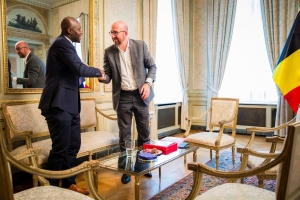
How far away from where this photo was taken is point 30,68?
6.85ft

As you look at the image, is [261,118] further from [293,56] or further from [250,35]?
[293,56]

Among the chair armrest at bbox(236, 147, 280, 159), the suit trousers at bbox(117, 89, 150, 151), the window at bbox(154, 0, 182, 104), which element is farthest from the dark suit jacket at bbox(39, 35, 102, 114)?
the window at bbox(154, 0, 182, 104)

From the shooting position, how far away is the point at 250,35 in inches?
147

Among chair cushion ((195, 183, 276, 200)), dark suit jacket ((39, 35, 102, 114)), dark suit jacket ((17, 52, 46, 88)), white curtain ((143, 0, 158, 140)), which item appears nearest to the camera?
chair cushion ((195, 183, 276, 200))

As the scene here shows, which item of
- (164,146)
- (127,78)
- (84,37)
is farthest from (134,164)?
(84,37)

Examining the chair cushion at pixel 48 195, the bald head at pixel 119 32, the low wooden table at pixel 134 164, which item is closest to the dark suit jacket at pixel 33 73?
the bald head at pixel 119 32

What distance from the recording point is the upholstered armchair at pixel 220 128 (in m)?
2.14

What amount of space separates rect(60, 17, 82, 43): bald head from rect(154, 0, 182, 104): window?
1932mm

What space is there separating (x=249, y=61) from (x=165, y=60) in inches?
48.6

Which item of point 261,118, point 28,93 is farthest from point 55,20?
point 261,118

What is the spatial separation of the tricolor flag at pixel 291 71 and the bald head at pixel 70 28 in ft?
5.00

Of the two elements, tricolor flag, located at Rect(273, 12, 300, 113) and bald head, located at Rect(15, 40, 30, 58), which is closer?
tricolor flag, located at Rect(273, 12, 300, 113)

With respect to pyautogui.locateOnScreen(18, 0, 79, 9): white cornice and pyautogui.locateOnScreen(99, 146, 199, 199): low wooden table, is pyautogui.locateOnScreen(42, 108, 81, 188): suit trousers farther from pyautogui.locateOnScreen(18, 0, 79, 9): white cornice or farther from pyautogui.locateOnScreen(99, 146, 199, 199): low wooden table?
pyautogui.locateOnScreen(18, 0, 79, 9): white cornice

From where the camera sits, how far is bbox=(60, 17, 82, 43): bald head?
1.63 meters
